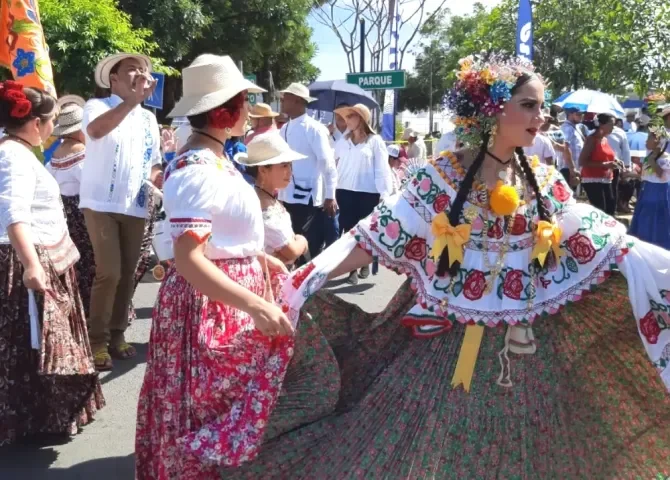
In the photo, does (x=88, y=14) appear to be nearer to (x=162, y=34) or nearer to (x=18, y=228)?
(x=18, y=228)

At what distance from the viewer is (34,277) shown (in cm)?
354

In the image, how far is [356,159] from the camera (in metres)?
8.05

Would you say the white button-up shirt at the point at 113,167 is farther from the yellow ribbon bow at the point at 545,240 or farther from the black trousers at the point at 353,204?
the black trousers at the point at 353,204

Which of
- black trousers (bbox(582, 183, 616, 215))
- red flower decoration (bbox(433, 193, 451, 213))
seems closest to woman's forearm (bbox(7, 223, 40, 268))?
red flower decoration (bbox(433, 193, 451, 213))

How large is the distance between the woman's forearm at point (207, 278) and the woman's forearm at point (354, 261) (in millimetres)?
608

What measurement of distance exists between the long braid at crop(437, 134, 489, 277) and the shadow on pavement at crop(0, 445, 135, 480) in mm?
1828

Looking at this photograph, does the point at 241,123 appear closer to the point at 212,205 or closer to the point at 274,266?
the point at 212,205

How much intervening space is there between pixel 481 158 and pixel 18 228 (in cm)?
210

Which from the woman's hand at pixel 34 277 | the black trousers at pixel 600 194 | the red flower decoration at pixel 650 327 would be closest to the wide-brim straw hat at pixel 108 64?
the woman's hand at pixel 34 277

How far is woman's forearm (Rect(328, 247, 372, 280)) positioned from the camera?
124 inches

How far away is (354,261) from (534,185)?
809 mm

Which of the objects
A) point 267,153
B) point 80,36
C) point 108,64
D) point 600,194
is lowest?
point 600,194

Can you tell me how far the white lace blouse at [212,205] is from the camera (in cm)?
264

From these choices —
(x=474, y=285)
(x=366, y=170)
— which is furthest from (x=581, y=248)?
(x=366, y=170)
